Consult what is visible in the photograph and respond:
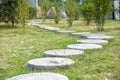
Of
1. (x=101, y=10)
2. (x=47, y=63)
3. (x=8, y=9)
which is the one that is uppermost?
(x=8, y=9)

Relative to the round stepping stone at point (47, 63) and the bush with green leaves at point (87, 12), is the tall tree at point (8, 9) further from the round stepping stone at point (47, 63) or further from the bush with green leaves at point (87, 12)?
the round stepping stone at point (47, 63)

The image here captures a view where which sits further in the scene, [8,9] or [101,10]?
[8,9]

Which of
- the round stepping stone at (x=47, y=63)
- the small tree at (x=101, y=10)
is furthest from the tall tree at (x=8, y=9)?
the round stepping stone at (x=47, y=63)

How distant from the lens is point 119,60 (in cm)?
491

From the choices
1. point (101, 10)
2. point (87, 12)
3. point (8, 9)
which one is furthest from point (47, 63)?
point (87, 12)

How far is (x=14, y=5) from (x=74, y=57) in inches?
299

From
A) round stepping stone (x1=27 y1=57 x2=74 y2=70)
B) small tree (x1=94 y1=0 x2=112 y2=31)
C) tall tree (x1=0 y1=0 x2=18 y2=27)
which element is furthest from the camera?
tall tree (x1=0 y1=0 x2=18 y2=27)

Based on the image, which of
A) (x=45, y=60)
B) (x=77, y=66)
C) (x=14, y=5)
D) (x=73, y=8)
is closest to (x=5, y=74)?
(x=45, y=60)

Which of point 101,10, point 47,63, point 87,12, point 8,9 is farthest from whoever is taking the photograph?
point 87,12

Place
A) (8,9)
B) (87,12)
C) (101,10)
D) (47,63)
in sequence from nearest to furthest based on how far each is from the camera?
(47,63) → (101,10) → (8,9) → (87,12)

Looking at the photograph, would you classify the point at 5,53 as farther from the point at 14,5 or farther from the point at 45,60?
the point at 14,5

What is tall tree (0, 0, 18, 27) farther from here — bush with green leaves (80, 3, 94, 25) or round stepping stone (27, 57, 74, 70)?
round stepping stone (27, 57, 74, 70)

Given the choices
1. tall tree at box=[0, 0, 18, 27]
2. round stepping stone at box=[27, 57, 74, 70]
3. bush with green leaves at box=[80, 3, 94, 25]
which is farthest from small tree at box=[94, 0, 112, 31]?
round stepping stone at box=[27, 57, 74, 70]

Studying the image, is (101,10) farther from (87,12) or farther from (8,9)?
(8,9)
